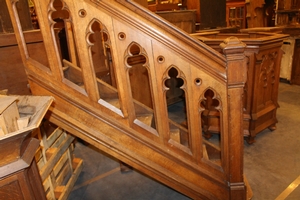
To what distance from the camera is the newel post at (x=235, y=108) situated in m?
1.35

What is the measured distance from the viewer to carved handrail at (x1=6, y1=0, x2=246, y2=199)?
1266mm

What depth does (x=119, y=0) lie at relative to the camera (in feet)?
3.97

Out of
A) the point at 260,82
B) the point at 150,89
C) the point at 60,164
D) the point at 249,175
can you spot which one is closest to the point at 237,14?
the point at 260,82

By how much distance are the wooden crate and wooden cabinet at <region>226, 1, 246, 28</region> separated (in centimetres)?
691

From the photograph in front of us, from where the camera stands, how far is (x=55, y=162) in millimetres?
1932

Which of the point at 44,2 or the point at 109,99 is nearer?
the point at 44,2

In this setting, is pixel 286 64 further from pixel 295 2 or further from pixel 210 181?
pixel 210 181

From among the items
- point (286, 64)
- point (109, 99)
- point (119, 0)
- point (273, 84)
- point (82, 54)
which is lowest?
point (286, 64)

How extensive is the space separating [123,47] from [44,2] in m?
0.46

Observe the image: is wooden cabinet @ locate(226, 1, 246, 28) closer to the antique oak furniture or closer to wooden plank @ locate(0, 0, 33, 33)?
wooden plank @ locate(0, 0, 33, 33)

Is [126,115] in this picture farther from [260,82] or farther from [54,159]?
[260,82]

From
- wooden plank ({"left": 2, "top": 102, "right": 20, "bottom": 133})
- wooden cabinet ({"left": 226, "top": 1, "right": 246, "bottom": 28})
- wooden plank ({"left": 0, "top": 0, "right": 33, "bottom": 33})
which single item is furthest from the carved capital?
wooden cabinet ({"left": 226, "top": 1, "right": 246, "bottom": 28})

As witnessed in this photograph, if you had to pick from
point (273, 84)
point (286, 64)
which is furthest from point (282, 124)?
point (286, 64)

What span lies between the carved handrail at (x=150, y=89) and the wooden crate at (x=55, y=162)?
0.50 meters
